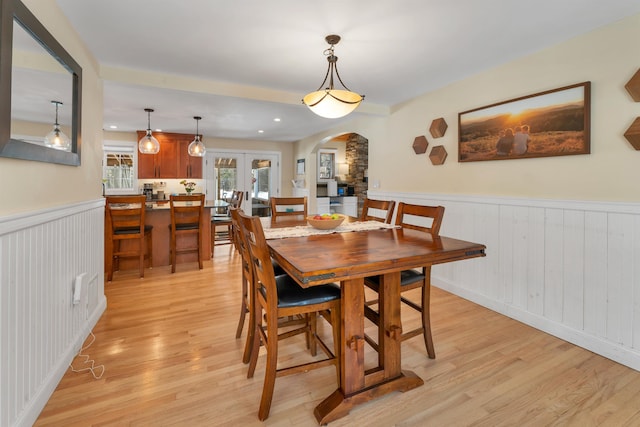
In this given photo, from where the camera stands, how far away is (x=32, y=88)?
1467 millimetres

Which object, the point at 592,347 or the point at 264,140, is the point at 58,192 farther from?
the point at 264,140

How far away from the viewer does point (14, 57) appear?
1292mm

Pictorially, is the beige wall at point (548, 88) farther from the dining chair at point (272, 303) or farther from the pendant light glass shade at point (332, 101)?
the dining chair at point (272, 303)

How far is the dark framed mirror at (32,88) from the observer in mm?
1223

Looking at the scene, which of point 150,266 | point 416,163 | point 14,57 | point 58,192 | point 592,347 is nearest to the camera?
point 14,57

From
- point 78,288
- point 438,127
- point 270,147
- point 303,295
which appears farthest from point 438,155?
point 270,147

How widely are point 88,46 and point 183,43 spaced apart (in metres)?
0.74

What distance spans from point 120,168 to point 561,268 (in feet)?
23.1

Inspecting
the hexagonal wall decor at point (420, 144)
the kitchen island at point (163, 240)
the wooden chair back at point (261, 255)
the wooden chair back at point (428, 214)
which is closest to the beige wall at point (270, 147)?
the kitchen island at point (163, 240)

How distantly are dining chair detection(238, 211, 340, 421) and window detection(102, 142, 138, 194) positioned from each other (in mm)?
5637

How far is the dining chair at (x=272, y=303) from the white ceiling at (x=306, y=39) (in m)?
1.37

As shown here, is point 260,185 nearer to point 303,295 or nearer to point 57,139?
point 57,139

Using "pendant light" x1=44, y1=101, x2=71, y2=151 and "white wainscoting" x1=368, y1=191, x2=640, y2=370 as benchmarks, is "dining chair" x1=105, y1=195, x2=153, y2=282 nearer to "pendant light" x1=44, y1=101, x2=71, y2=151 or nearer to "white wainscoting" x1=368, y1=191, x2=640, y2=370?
"pendant light" x1=44, y1=101, x2=71, y2=151

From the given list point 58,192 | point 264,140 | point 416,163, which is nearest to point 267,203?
point 264,140
